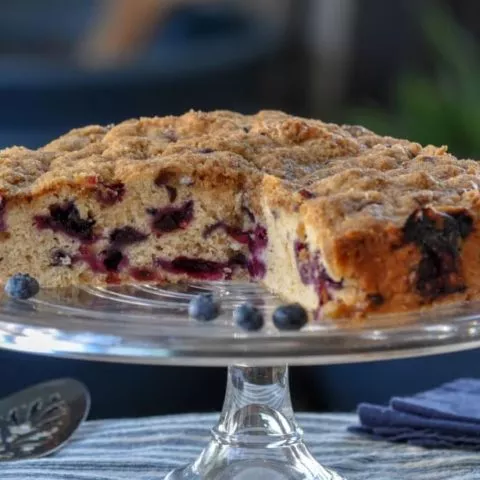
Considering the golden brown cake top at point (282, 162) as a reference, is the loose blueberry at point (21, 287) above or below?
below

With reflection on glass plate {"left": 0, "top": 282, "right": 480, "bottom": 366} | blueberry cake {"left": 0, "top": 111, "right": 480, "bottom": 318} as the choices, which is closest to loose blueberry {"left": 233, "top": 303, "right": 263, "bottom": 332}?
reflection on glass plate {"left": 0, "top": 282, "right": 480, "bottom": 366}

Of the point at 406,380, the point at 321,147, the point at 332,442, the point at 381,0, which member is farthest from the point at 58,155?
the point at 381,0

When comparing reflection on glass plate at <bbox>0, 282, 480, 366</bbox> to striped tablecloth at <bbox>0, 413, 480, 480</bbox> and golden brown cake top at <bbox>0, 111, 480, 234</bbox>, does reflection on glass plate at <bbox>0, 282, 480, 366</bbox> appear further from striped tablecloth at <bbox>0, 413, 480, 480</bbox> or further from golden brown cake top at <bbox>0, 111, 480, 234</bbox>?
striped tablecloth at <bbox>0, 413, 480, 480</bbox>

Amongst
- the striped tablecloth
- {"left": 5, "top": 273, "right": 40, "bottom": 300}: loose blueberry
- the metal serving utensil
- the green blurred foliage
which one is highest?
the green blurred foliage

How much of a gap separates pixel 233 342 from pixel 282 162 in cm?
54

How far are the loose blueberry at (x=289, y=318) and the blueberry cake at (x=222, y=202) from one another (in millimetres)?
164

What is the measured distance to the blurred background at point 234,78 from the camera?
2729mm

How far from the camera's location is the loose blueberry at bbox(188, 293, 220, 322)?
141 cm

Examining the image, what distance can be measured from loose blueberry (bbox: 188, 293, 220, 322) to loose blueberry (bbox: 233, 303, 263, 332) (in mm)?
35

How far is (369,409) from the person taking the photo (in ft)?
6.26

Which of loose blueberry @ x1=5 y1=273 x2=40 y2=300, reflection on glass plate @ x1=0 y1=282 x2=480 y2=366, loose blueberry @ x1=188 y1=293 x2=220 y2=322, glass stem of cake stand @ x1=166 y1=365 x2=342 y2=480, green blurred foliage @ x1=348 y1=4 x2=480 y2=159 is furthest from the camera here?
green blurred foliage @ x1=348 y1=4 x2=480 y2=159

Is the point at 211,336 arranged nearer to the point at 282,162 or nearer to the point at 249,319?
the point at 249,319

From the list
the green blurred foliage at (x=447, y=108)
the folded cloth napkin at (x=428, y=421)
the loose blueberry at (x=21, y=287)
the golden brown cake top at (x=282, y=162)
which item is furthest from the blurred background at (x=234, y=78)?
the loose blueberry at (x=21, y=287)

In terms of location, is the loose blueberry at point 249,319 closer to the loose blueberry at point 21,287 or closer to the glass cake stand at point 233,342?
the glass cake stand at point 233,342
